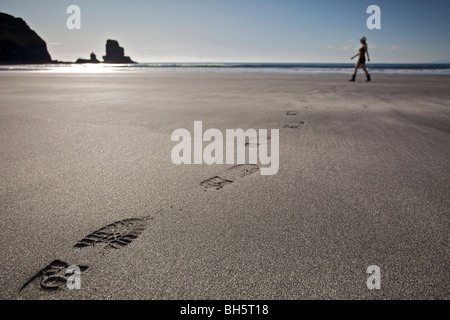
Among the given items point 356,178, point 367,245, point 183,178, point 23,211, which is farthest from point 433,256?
point 23,211

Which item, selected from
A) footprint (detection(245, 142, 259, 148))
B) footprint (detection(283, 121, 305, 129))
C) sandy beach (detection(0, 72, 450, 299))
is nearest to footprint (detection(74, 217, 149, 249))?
sandy beach (detection(0, 72, 450, 299))

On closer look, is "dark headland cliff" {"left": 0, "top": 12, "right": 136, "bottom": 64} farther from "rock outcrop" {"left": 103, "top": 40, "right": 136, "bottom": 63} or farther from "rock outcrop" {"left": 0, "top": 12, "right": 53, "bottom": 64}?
"rock outcrop" {"left": 103, "top": 40, "right": 136, "bottom": 63}

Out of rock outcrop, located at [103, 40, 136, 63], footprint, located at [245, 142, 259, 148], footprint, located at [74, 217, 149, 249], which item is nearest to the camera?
footprint, located at [74, 217, 149, 249]

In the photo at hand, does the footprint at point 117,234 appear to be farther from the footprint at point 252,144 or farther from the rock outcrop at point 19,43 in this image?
the rock outcrop at point 19,43

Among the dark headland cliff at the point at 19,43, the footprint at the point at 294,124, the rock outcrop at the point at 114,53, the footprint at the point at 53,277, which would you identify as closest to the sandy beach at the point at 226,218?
the footprint at the point at 53,277

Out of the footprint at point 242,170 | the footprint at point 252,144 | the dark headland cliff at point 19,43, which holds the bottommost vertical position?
the footprint at point 242,170

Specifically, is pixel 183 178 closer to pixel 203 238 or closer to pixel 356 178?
pixel 203 238

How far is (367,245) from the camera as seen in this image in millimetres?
1064

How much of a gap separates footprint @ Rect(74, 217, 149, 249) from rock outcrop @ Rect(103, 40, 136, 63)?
86.2 meters

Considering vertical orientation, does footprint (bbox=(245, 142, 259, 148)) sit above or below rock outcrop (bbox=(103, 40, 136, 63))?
below

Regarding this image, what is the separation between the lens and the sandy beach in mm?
889

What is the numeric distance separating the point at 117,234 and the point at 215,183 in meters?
0.65

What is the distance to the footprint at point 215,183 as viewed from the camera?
1.59 metres

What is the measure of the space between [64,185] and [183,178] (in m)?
0.67
